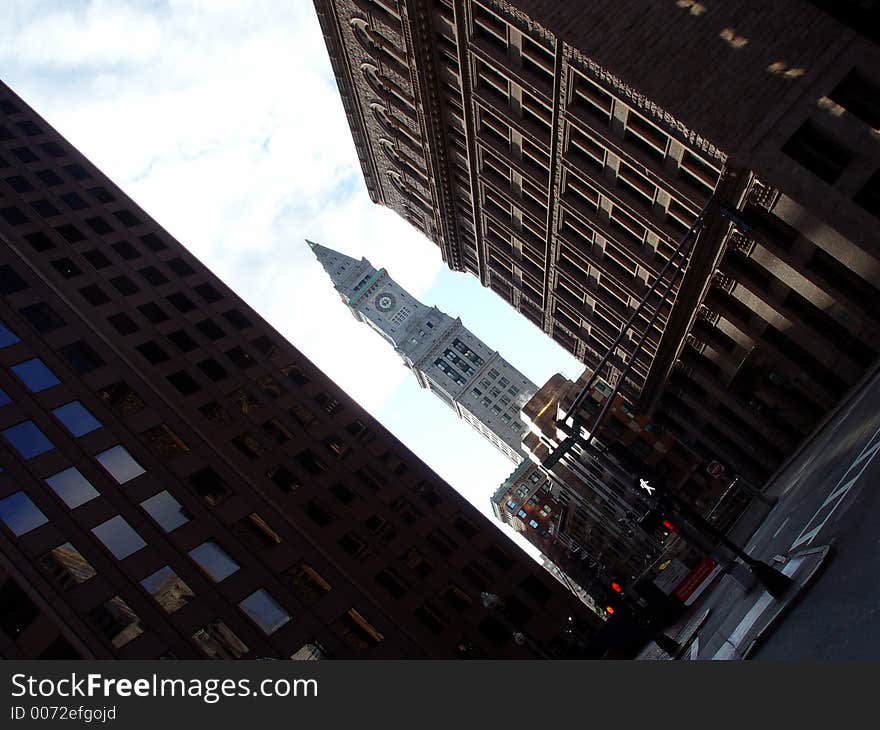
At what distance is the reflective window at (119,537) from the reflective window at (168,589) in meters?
1.57

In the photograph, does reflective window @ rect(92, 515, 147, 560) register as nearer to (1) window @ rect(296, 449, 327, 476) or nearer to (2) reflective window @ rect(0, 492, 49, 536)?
(2) reflective window @ rect(0, 492, 49, 536)

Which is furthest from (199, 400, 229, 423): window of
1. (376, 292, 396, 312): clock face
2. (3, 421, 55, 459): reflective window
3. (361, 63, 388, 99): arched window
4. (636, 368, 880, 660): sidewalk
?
(376, 292, 396, 312): clock face

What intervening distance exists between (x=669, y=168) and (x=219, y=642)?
94.8 ft

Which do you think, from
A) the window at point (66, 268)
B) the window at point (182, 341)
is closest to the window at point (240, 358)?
the window at point (182, 341)

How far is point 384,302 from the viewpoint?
645 ft

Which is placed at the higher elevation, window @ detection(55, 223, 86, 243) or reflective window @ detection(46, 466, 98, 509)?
window @ detection(55, 223, 86, 243)

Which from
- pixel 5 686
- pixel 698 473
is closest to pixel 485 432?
pixel 698 473

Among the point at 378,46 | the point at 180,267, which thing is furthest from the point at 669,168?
the point at 180,267

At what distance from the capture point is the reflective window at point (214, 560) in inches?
1265

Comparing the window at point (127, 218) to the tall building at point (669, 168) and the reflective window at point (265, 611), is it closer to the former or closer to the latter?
the tall building at point (669, 168)

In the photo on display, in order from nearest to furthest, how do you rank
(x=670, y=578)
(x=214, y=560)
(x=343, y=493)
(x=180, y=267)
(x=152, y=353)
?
(x=214, y=560) < (x=670, y=578) < (x=152, y=353) < (x=343, y=493) < (x=180, y=267)

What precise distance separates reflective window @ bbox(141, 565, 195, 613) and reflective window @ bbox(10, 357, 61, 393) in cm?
1206

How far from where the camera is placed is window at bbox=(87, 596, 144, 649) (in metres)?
27.2

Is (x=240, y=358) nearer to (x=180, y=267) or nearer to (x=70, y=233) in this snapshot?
(x=180, y=267)
